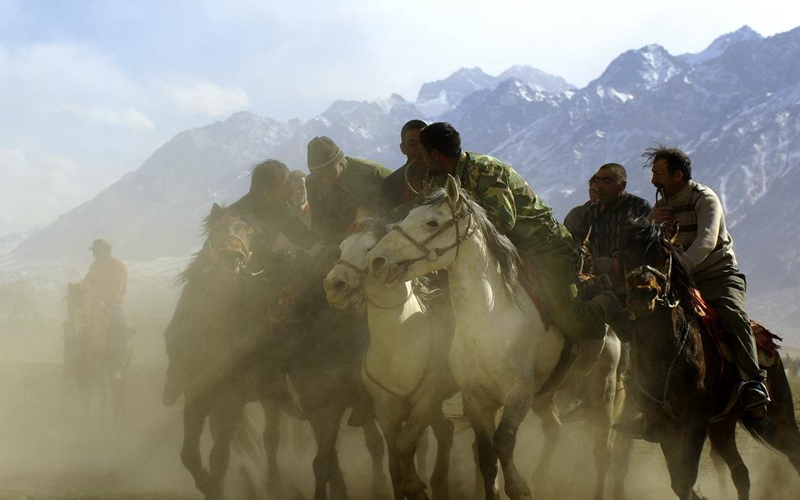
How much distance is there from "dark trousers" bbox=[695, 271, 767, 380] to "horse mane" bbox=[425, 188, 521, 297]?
2.02 metres

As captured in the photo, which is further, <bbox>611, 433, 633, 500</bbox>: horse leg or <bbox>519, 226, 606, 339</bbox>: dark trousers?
<bbox>611, 433, 633, 500</bbox>: horse leg

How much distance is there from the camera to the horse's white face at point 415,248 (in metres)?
5.98

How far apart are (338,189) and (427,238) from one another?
8.94ft

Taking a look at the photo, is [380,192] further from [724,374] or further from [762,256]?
[762,256]

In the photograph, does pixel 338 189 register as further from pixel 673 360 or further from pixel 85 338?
pixel 85 338

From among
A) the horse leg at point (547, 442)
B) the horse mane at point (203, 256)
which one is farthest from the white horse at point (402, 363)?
the horse leg at point (547, 442)

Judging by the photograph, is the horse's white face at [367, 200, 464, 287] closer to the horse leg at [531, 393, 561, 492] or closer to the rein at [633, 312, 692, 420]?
the rein at [633, 312, 692, 420]

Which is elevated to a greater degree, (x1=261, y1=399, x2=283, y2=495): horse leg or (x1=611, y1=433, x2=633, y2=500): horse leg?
(x1=261, y1=399, x2=283, y2=495): horse leg

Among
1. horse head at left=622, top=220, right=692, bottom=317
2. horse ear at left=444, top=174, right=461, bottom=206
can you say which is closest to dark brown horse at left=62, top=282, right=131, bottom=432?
horse ear at left=444, top=174, right=461, bottom=206

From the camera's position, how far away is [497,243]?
21.2 feet

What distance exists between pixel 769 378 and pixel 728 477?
137 inches

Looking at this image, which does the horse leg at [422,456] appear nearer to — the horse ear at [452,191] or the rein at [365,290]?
the rein at [365,290]

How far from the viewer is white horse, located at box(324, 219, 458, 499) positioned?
666 cm

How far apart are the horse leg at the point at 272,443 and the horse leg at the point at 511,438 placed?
12.6 feet
